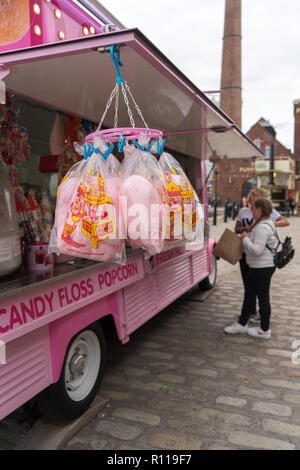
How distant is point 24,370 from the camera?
2.23 m

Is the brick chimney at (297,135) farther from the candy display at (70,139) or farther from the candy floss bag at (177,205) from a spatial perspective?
the candy floss bag at (177,205)

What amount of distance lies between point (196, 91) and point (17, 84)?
1.48 meters

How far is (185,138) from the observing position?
5.12 metres

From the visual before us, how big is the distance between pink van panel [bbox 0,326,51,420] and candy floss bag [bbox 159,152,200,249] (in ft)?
3.49

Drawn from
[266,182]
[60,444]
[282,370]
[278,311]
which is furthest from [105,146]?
[266,182]

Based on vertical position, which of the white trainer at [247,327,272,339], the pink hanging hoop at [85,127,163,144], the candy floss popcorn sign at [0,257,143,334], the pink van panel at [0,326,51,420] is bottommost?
the white trainer at [247,327,272,339]

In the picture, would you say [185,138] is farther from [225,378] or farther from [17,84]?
[225,378]

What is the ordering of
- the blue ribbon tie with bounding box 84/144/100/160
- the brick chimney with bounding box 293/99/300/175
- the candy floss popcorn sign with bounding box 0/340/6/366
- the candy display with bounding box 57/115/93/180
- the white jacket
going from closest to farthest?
1. the candy floss popcorn sign with bounding box 0/340/6/366
2. the blue ribbon tie with bounding box 84/144/100/160
3. the candy display with bounding box 57/115/93/180
4. the white jacket
5. the brick chimney with bounding box 293/99/300/175

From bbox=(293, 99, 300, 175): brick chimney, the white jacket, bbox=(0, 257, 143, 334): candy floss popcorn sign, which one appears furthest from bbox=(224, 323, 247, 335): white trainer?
bbox=(293, 99, 300, 175): brick chimney

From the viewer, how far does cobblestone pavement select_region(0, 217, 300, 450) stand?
2.66m

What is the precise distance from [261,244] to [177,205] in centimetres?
213

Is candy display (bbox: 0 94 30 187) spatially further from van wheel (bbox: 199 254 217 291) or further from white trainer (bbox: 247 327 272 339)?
van wheel (bbox: 199 254 217 291)

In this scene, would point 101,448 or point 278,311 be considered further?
point 278,311
